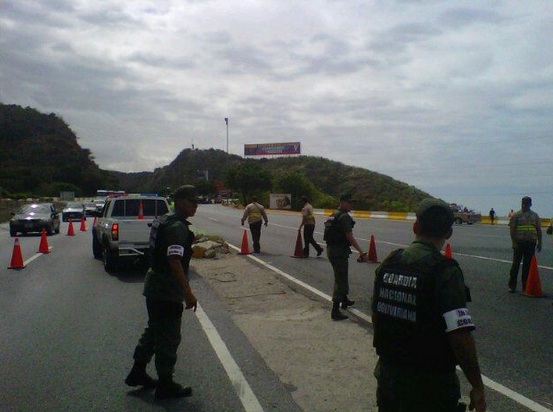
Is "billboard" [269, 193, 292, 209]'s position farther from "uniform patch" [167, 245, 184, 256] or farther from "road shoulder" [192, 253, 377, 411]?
"uniform patch" [167, 245, 184, 256]

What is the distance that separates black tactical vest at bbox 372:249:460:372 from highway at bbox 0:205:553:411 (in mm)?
2420

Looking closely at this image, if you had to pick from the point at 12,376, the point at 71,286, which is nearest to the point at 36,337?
the point at 12,376

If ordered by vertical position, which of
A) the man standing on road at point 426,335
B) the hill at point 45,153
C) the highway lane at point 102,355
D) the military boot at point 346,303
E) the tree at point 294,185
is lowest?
the highway lane at point 102,355

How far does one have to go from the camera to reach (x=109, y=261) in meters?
14.2

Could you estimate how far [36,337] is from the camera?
7691 millimetres

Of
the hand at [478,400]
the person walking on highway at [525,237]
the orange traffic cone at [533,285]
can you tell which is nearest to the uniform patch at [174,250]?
the hand at [478,400]

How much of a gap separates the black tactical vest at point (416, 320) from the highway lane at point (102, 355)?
94.9 inches

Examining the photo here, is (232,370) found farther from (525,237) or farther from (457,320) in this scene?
(525,237)

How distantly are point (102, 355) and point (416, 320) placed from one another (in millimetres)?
4896

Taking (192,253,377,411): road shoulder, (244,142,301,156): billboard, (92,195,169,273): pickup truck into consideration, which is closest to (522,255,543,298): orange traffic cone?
(192,253,377,411): road shoulder

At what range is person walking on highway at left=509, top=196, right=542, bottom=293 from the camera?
434 inches

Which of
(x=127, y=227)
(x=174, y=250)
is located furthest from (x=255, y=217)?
(x=174, y=250)

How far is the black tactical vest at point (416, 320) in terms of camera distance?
9.52 feet

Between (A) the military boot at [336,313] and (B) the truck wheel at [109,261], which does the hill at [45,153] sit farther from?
(A) the military boot at [336,313]
